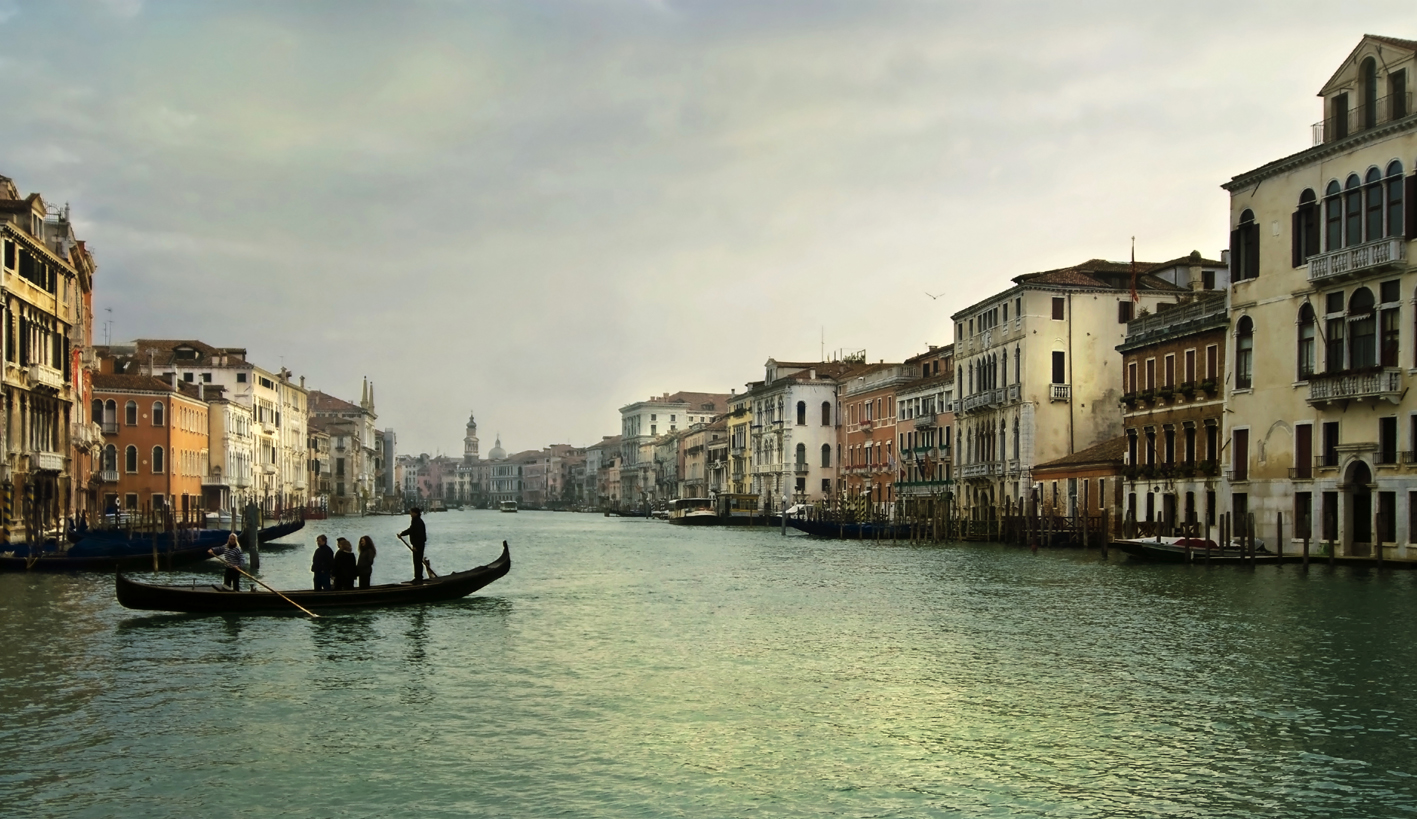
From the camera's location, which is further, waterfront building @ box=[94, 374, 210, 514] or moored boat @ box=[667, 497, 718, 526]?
moored boat @ box=[667, 497, 718, 526]

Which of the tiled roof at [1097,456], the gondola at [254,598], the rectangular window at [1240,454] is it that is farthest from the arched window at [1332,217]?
the gondola at [254,598]

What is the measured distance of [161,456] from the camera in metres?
64.4

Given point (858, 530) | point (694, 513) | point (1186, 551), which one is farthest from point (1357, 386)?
point (694, 513)

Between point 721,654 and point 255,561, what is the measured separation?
19.8 metres

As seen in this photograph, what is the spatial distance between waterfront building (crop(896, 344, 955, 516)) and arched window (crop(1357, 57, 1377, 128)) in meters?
30.1

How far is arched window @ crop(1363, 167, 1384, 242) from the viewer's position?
29609mm

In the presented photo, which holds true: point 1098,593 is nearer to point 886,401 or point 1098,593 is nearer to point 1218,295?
point 1218,295

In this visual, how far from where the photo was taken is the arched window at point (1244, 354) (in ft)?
113

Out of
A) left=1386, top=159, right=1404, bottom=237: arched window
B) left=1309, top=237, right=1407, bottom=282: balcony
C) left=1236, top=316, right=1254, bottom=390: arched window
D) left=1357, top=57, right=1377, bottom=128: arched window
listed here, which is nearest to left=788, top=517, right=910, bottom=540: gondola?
left=1236, top=316, right=1254, bottom=390: arched window

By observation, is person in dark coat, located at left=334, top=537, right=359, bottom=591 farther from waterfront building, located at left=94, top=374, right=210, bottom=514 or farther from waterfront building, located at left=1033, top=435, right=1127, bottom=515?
waterfront building, located at left=94, top=374, right=210, bottom=514

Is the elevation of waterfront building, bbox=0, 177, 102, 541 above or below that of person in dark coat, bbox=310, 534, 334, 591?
above

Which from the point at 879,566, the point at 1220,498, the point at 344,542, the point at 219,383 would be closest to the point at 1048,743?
the point at 344,542

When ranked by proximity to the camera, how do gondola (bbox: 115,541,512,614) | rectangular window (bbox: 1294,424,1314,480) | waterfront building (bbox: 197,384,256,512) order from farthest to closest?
waterfront building (bbox: 197,384,256,512)
rectangular window (bbox: 1294,424,1314,480)
gondola (bbox: 115,541,512,614)

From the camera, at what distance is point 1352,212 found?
100ft
